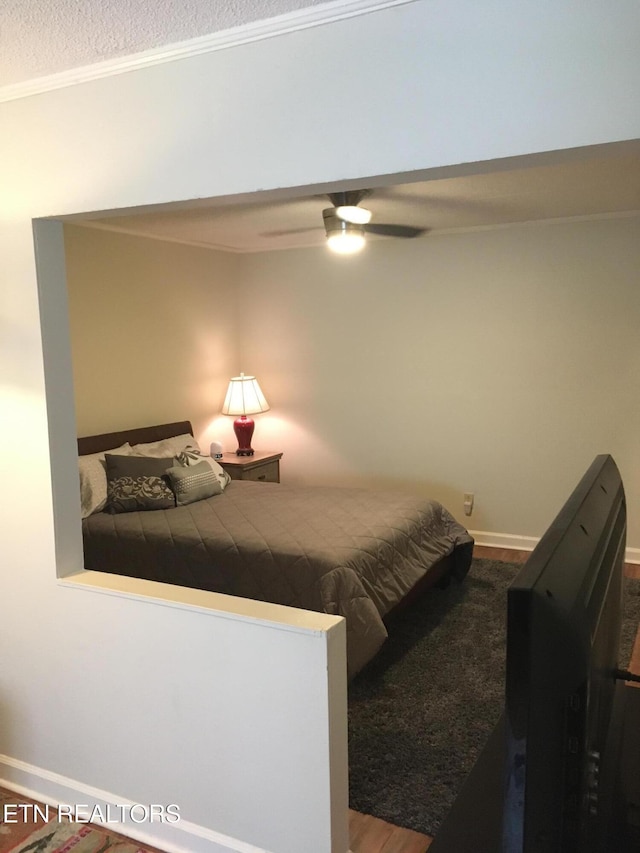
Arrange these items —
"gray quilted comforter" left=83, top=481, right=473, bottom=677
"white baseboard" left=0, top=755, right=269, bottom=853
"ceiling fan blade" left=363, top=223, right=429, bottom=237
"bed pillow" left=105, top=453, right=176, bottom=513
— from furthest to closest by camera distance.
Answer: "bed pillow" left=105, top=453, right=176, bottom=513, "ceiling fan blade" left=363, top=223, right=429, bottom=237, "gray quilted comforter" left=83, top=481, right=473, bottom=677, "white baseboard" left=0, top=755, right=269, bottom=853

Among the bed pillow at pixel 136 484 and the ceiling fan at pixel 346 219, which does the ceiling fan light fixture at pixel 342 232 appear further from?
the bed pillow at pixel 136 484

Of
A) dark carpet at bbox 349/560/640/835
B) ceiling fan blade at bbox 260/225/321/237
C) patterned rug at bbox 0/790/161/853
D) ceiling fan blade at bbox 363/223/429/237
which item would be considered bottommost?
patterned rug at bbox 0/790/161/853

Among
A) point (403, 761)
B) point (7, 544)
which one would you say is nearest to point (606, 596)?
point (403, 761)

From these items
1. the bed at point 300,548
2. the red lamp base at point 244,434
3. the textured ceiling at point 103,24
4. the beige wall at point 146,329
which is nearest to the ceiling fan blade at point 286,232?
the beige wall at point 146,329

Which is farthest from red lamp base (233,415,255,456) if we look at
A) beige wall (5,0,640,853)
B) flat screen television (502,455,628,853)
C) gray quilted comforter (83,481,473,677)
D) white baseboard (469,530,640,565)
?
flat screen television (502,455,628,853)

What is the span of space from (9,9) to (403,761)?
2621 millimetres

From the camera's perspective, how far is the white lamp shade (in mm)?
5293

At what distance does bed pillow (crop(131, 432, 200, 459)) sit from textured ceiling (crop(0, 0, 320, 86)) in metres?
2.72

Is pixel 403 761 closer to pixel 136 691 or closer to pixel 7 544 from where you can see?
pixel 136 691

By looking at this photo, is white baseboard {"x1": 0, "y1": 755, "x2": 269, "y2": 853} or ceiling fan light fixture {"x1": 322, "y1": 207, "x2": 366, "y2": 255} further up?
ceiling fan light fixture {"x1": 322, "y1": 207, "x2": 366, "y2": 255}

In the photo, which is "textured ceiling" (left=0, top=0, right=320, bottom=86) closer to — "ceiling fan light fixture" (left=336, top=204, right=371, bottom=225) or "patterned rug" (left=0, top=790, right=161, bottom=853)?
"ceiling fan light fixture" (left=336, top=204, right=371, bottom=225)

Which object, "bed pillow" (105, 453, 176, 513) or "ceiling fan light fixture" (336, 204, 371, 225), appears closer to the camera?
"ceiling fan light fixture" (336, 204, 371, 225)

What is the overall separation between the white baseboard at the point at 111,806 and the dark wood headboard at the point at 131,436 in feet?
6.89

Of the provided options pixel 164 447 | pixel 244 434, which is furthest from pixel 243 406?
pixel 164 447
